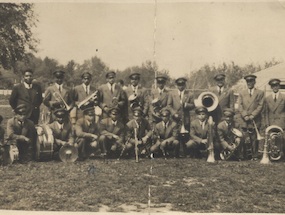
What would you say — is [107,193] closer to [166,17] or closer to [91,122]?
Result: [91,122]

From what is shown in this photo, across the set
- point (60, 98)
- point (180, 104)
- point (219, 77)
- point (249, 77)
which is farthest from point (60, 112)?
point (249, 77)

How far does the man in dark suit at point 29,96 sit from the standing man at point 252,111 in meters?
2.06

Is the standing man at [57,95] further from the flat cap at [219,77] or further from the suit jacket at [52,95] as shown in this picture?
the flat cap at [219,77]

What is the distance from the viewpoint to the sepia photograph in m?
4.06

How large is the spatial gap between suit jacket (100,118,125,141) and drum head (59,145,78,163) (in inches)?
13.5

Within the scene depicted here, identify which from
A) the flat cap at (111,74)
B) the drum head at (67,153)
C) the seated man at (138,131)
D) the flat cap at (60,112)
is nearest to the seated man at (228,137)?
the seated man at (138,131)

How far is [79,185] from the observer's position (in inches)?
162

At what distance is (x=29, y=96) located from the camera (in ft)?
14.3

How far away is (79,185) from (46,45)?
4.73 feet

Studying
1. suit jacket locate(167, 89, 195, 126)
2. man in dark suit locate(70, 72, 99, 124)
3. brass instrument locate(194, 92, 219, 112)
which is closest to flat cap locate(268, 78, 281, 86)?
brass instrument locate(194, 92, 219, 112)

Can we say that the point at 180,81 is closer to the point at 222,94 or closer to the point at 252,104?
the point at 222,94

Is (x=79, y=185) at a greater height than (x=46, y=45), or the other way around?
(x=46, y=45)

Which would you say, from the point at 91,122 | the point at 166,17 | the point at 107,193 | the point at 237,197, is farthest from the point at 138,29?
the point at 237,197

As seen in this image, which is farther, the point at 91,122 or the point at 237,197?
the point at 91,122
